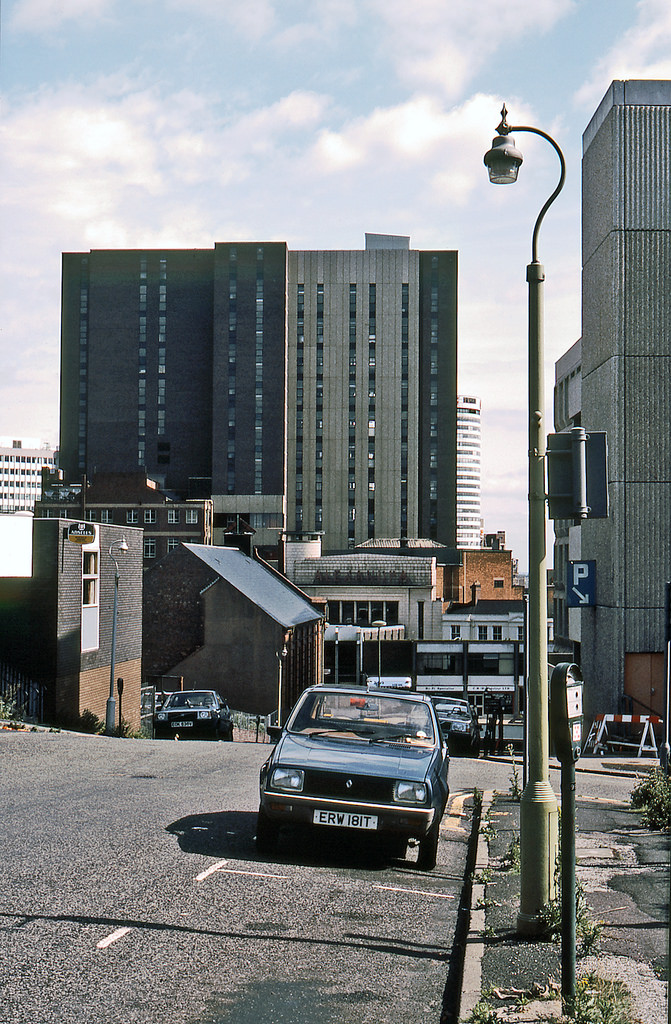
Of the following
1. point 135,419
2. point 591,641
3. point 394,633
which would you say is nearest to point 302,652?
point 591,641

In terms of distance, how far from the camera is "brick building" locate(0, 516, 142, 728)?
29.2 m

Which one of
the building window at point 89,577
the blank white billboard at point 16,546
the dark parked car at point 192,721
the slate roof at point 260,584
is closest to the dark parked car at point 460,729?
the dark parked car at point 192,721

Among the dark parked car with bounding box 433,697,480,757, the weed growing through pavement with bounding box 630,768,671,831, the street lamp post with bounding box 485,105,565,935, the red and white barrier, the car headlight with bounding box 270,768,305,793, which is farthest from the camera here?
the red and white barrier

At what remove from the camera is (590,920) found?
7.02 meters

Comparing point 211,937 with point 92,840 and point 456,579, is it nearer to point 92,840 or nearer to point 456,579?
point 92,840

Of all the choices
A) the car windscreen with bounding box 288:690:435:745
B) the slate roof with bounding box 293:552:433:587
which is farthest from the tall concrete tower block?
the slate roof with bounding box 293:552:433:587

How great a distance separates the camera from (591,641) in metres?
36.9

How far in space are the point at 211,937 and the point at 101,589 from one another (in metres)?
28.0

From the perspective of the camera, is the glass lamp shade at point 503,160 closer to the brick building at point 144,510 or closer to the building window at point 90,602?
the building window at point 90,602

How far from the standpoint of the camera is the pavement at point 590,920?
5.43 metres

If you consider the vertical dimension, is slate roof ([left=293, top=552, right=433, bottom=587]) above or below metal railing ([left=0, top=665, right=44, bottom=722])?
above

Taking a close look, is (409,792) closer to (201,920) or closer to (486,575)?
(201,920)

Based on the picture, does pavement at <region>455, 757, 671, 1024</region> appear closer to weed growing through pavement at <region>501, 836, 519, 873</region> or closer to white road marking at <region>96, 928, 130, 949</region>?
weed growing through pavement at <region>501, 836, 519, 873</region>

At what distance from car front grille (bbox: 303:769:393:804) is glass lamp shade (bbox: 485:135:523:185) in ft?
17.2
